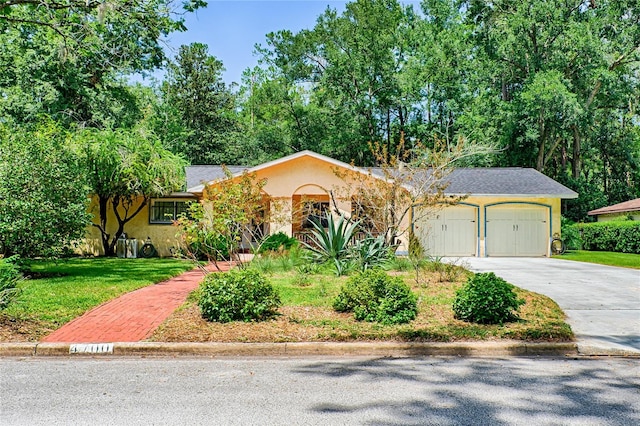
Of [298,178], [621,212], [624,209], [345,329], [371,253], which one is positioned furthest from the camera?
[621,212]

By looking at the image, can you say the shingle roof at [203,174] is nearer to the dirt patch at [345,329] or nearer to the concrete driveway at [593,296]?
the concrete driveway at [593,296]

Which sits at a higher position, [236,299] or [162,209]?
[162,209]

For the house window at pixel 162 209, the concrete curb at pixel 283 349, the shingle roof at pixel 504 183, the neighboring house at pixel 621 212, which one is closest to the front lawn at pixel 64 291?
the concrete curb at pixel 283 349

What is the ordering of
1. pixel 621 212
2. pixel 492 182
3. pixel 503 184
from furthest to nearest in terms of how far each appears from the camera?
pixel 621 212 → pixel 492 182 → pixel 503 184

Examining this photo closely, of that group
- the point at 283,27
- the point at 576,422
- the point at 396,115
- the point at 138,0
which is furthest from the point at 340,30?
the point at 576,422

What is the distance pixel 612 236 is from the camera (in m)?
24.5

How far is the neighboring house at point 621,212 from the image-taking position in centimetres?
2572

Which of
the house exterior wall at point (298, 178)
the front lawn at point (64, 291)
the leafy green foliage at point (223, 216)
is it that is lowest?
the front lawn at point (64, 291)

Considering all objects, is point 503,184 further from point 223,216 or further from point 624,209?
point 223,216

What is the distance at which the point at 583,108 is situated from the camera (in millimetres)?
27250

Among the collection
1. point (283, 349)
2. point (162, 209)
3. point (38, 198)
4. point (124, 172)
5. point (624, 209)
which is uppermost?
point (124, 172)

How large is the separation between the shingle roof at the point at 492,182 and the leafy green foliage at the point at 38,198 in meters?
8.08

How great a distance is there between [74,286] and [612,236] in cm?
2394

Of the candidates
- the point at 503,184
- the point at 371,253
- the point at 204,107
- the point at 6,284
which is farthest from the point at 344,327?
the point at 204,107
